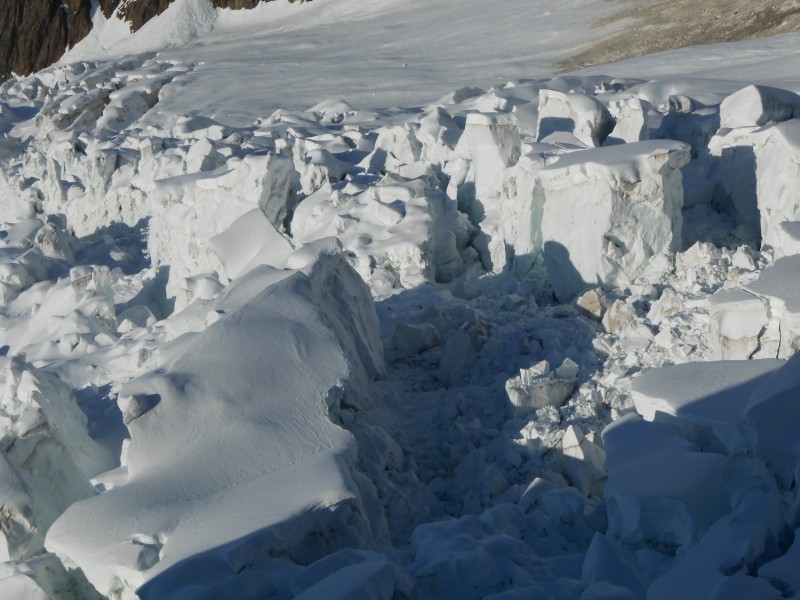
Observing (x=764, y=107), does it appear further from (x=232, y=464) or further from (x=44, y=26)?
(x=44, y=26)

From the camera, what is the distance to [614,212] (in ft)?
25.2

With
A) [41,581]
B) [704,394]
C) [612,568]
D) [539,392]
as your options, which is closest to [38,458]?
[41,581]

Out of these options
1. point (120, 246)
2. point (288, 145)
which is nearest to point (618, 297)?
point (288, 145)

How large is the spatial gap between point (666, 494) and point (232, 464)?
6.74 ft

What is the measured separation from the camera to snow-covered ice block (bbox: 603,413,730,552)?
445cm

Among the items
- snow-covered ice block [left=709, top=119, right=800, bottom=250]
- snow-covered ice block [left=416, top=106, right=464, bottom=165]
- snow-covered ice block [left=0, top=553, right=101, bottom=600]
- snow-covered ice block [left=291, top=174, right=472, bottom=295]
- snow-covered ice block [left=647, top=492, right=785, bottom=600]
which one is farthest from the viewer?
snow-covered ice block [left=416, top=106, right=464, bottom=165]

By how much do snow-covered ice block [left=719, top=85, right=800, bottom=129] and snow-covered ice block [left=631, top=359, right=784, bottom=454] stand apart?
153 inches

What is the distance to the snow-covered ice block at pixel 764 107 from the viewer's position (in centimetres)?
880

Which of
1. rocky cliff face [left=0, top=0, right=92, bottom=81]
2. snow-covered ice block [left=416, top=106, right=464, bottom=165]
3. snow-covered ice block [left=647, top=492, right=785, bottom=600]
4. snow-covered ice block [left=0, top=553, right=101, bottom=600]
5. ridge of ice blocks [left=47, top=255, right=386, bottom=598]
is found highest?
rocky cliff face [left=0, top=0, right=92, bottom=81]

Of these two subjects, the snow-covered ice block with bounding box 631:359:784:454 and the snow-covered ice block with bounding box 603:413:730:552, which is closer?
the snow-covered ice block with bounding box 603:413:730:552

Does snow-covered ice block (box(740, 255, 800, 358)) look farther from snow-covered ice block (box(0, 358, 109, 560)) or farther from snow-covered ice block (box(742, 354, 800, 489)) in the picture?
snow-covered ice block (box(0, 358, 109, 560))

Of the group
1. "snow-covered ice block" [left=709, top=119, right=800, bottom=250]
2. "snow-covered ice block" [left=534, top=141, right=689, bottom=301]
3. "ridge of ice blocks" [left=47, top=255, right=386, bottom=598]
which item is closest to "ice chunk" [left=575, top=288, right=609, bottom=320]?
"snow-covered ice block" [left=534, top=141, right=689, bottom=301]

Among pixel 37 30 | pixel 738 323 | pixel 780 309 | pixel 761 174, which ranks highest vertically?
pixel 37 30

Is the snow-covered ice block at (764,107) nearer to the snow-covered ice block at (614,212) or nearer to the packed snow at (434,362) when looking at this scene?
the packed snow at (434,362)
